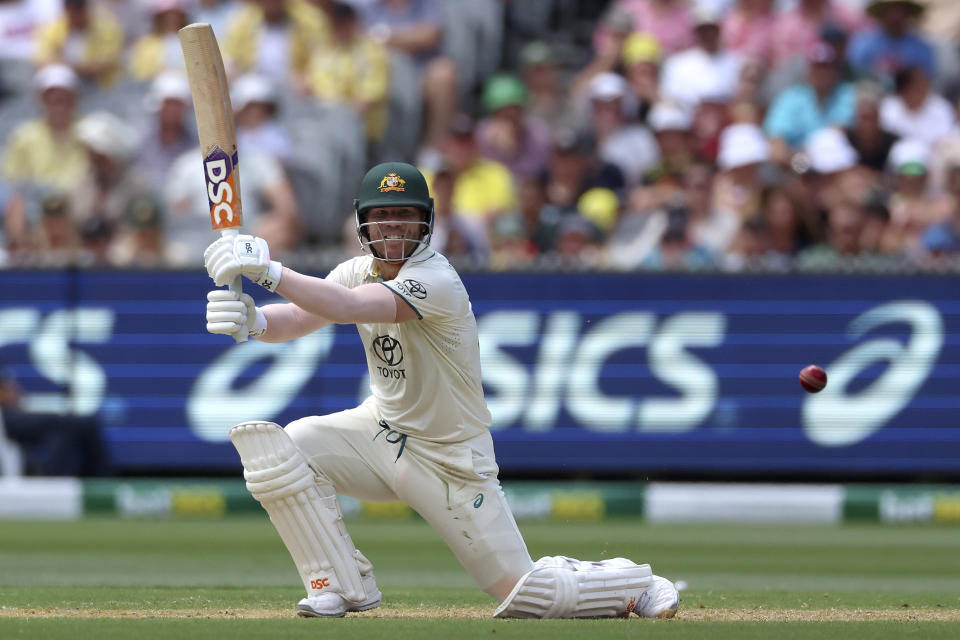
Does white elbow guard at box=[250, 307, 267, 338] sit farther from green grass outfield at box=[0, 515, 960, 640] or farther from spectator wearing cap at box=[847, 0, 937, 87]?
spectator wearing cap at box=[847, 0, 937, 87]

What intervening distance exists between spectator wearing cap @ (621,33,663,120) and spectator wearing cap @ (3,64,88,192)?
13.3 feet

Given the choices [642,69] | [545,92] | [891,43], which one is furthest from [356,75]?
[891,43]

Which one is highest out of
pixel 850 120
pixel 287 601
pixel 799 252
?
pixel 850 120

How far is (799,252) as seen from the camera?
10430mm

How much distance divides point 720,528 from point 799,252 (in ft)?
6.35

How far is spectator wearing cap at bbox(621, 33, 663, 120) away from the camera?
39.1ft

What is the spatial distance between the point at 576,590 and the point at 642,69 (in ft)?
23.9

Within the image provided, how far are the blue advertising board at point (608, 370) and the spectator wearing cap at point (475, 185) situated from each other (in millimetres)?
954

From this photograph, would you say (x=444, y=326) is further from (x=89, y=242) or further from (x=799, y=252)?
(x=89, y=242)

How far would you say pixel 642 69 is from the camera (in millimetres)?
11977

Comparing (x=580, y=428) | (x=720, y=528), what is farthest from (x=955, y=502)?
(x=580, y=428)

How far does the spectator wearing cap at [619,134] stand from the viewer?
452 inches

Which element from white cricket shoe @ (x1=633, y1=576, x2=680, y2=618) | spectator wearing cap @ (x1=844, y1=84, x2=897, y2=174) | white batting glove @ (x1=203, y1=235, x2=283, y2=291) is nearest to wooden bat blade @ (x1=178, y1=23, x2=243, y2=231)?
white batting glove @ (x1=203, y1=235, x2=283, y2=291)

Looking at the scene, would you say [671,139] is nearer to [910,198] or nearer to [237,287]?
[910,198]
